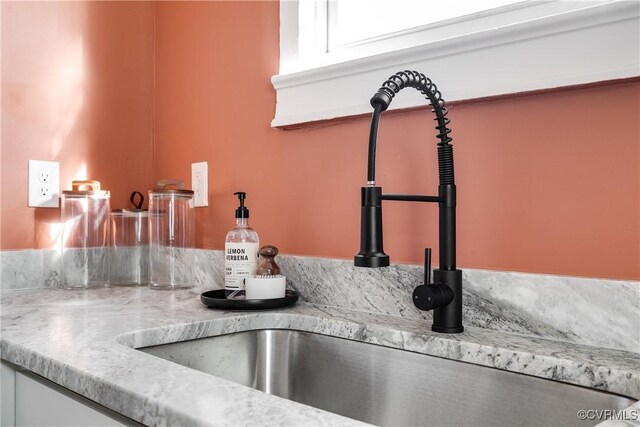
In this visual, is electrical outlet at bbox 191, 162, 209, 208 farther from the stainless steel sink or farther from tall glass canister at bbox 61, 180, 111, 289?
the stainless steel sink

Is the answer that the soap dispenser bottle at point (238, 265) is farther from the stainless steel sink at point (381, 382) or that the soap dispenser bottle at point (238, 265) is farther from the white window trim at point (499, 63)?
the white window trim at point (499, 63)

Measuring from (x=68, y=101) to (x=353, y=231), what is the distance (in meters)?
0.98

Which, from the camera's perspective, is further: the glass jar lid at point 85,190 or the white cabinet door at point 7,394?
the glass jar lid at point 85,190

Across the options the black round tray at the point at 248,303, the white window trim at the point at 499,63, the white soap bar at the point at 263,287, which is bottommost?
the black round tray at the point at 248,303

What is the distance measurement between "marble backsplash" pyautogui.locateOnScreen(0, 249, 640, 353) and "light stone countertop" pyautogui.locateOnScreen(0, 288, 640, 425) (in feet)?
0.07

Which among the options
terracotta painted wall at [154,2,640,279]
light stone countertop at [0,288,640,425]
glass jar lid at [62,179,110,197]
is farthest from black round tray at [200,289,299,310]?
glass jar lid at [62,179,110,197]

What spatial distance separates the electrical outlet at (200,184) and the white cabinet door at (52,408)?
31.4 inches

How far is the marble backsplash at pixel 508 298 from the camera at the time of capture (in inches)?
32.4

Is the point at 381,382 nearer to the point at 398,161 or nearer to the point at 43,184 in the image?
the point at 398,161

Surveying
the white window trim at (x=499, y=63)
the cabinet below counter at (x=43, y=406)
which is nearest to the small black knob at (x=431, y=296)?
the white window trim at (x=499, y=63)

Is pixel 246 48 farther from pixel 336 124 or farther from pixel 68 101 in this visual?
pixel 68 101

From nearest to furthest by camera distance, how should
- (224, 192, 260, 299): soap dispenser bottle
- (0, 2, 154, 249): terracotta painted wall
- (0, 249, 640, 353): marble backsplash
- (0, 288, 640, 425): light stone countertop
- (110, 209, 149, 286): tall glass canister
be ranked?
(0, 288, 640, 425): light stone countertop
(0, 249, 640, 353): marble backsplash
(224, 192, 260, 299): soap dispenser bottle
(0, 2, 154, 249): terracotta painted wall
(110, 209, 149, 286): tall glass canister

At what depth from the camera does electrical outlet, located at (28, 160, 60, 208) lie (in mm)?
1539

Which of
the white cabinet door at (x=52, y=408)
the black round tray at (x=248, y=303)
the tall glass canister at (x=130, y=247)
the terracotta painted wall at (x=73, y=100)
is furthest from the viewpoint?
the tall glass canister at (x=130, y=247)
